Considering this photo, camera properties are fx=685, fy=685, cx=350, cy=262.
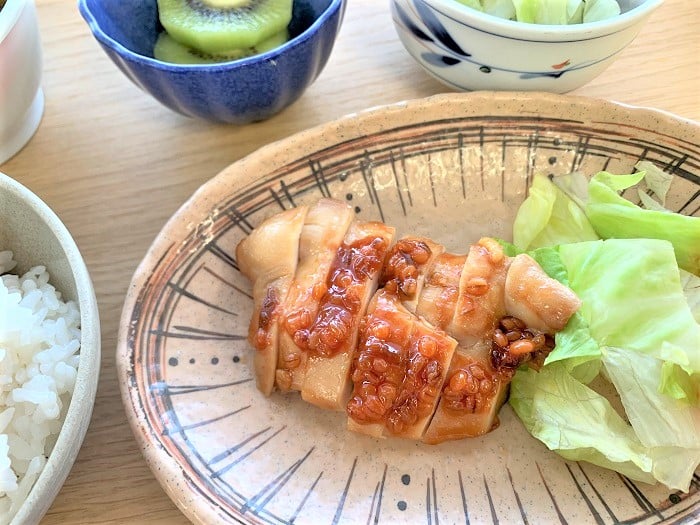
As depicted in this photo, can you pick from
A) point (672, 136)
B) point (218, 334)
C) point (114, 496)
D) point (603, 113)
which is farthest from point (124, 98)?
point (672, 136)

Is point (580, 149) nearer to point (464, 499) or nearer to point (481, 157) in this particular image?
point (481, 157)

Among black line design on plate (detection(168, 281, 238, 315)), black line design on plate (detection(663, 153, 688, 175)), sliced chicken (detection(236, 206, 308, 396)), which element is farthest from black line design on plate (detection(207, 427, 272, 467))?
black line design on plate (detection(663, 153, 688, 175))

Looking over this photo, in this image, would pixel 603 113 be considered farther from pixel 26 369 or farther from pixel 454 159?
pixel 26 369

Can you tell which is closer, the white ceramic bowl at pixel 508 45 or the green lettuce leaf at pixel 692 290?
the green lettuce leaf at pixel 692 290

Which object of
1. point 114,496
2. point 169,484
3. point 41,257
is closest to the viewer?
point 169,484

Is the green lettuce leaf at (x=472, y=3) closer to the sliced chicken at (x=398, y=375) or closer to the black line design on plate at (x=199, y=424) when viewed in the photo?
the sliced chicken at (x=398, y=375)

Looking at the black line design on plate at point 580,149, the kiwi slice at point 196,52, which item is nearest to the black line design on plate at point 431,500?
the black line design on plate at point 580,149
